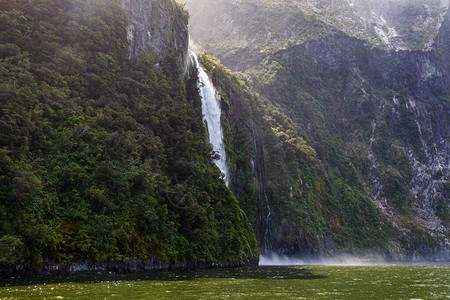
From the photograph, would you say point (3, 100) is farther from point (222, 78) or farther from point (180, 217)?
point (222, 78)

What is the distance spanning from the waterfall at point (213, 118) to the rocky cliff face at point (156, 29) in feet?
17.9

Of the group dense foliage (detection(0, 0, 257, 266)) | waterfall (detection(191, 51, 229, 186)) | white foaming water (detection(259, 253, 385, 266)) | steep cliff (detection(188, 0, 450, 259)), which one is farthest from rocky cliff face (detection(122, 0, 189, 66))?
white foaming water (detection(259, 253, 385, 266))

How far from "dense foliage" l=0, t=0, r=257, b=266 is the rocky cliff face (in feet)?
4.40

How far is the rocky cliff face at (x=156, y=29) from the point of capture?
147 feet

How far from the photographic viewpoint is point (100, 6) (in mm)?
41938

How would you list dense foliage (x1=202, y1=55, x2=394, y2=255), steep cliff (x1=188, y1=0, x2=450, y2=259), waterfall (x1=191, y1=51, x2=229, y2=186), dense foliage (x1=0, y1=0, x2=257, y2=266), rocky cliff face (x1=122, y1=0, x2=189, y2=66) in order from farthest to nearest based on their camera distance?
steep cliff (x1=188, y1=0, x2=450, y2=259), dense foliage (x1=202, y1=55, x2=394, y2=255), waterfall (x1=191, y1=51, x2=229, y2=186), rocky cliff face (x1=122, y1=0, x2=189, y2=66), dense foliage (x1=0, y1=0, x2=257, y2=266)

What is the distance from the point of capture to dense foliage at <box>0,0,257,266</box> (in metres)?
24.3

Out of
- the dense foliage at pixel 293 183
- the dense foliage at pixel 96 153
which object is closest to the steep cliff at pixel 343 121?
the dense foliage at pixel 293 183

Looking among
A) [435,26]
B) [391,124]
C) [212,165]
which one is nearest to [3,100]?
[212,165]

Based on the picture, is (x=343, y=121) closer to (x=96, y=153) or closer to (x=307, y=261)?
(x=307, y=261)

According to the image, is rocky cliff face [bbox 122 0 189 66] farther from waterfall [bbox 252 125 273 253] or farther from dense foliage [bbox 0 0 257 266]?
waterfall [bbox 252 125 273 253]

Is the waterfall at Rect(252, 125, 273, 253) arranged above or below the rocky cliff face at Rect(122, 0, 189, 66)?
below

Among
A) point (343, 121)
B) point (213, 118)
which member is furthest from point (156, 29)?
point (343, 121)

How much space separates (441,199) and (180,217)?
9306cm
